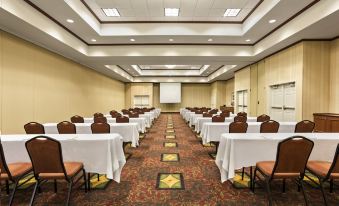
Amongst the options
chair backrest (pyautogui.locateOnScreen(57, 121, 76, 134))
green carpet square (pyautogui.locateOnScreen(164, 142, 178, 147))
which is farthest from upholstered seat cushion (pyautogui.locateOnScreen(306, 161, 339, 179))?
chair backrest (pyautogui.locateOnScreen(57, 121, 76, 134))

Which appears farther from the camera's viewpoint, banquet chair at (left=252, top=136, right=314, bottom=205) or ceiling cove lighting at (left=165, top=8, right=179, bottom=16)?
ceiling cove lighting at (left=165, top=8, right=179, bottom=16)

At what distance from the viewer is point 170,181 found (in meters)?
3.64

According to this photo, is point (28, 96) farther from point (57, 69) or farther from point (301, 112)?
point (301, 112)

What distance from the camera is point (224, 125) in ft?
17.1

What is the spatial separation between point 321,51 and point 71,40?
342 inches

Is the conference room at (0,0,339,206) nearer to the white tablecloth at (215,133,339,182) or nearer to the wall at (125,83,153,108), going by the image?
the white tablecloth at (215,133,339,182)

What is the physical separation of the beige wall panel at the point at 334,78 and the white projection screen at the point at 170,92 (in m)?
16.3

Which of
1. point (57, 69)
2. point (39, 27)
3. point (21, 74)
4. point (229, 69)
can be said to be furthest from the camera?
point (229, 69)

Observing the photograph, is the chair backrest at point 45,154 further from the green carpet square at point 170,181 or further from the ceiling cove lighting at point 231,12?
the ceiling cove lighting at point 231,12

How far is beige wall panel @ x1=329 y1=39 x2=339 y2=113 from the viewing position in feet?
21.4

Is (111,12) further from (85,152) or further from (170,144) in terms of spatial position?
(85,152)

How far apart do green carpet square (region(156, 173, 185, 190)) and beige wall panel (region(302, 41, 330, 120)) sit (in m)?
5.38

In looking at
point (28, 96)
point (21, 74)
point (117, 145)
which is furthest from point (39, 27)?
point (117, 145)

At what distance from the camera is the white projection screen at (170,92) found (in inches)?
882
